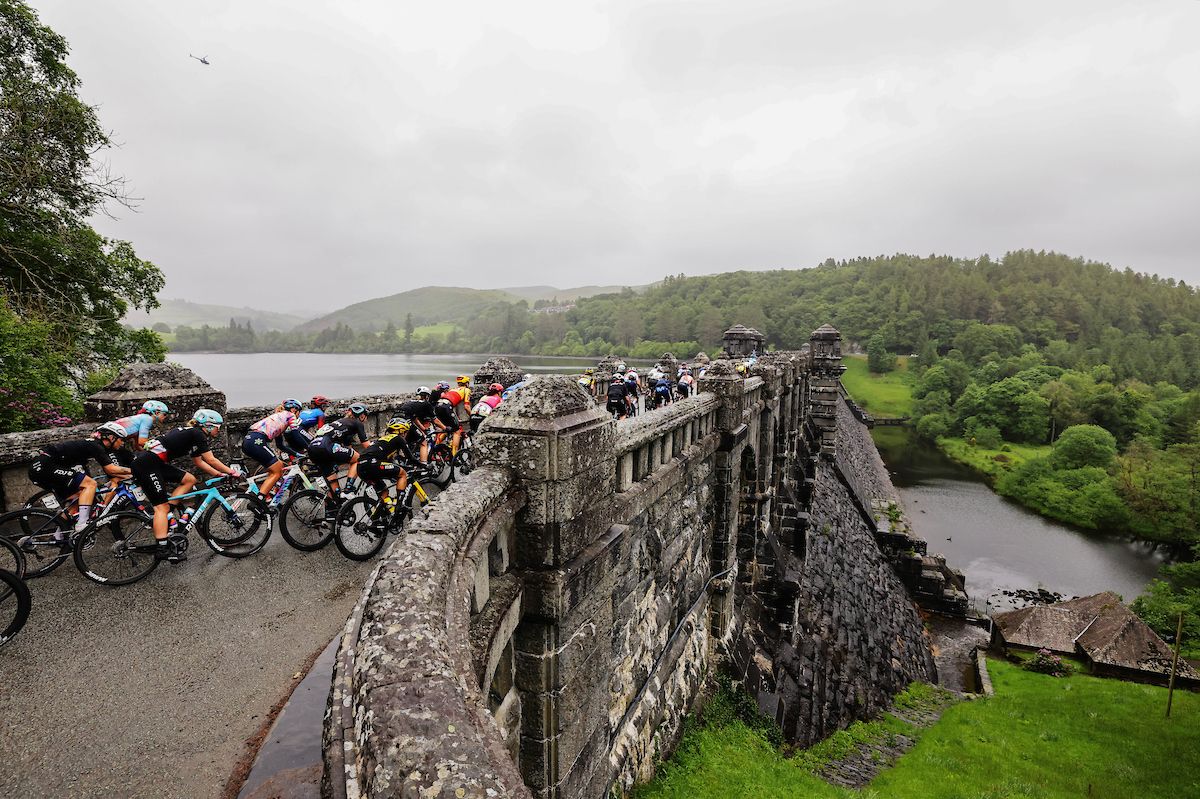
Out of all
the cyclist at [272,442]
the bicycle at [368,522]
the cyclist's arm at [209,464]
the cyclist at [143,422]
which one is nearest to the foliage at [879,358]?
the bicycle at [368,522]

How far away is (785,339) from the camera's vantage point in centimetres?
11012

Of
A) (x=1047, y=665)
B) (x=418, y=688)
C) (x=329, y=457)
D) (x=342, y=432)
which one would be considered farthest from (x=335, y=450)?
(x=1047, y=665)

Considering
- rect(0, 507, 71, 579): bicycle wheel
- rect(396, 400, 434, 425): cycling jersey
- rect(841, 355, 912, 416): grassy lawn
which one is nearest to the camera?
rect(0, 507, 71, 579): bicycle wheel

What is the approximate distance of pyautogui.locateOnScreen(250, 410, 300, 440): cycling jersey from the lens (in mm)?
7820

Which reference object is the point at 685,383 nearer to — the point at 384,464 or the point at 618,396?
the point at 618,396

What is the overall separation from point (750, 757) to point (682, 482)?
514 cm

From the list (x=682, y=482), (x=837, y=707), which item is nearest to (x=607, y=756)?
(x=682, y=482)

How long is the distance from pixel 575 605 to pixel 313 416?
5924 millimetres

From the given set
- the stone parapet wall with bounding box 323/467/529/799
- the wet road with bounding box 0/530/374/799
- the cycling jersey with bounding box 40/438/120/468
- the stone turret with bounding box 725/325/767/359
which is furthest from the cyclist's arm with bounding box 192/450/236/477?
the stone turret with bounding box 725/325/767/359

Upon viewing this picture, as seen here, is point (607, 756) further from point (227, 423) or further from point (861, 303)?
point (861, 303)

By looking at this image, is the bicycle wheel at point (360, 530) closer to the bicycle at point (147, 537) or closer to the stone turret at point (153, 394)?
the bicycle at point (147, 537)

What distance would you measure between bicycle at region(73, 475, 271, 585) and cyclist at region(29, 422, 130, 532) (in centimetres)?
37

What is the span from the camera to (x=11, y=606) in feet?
17.6

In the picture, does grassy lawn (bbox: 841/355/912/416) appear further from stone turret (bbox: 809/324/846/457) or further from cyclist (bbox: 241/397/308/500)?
cyclist (bbox: 241/397/308/500)
